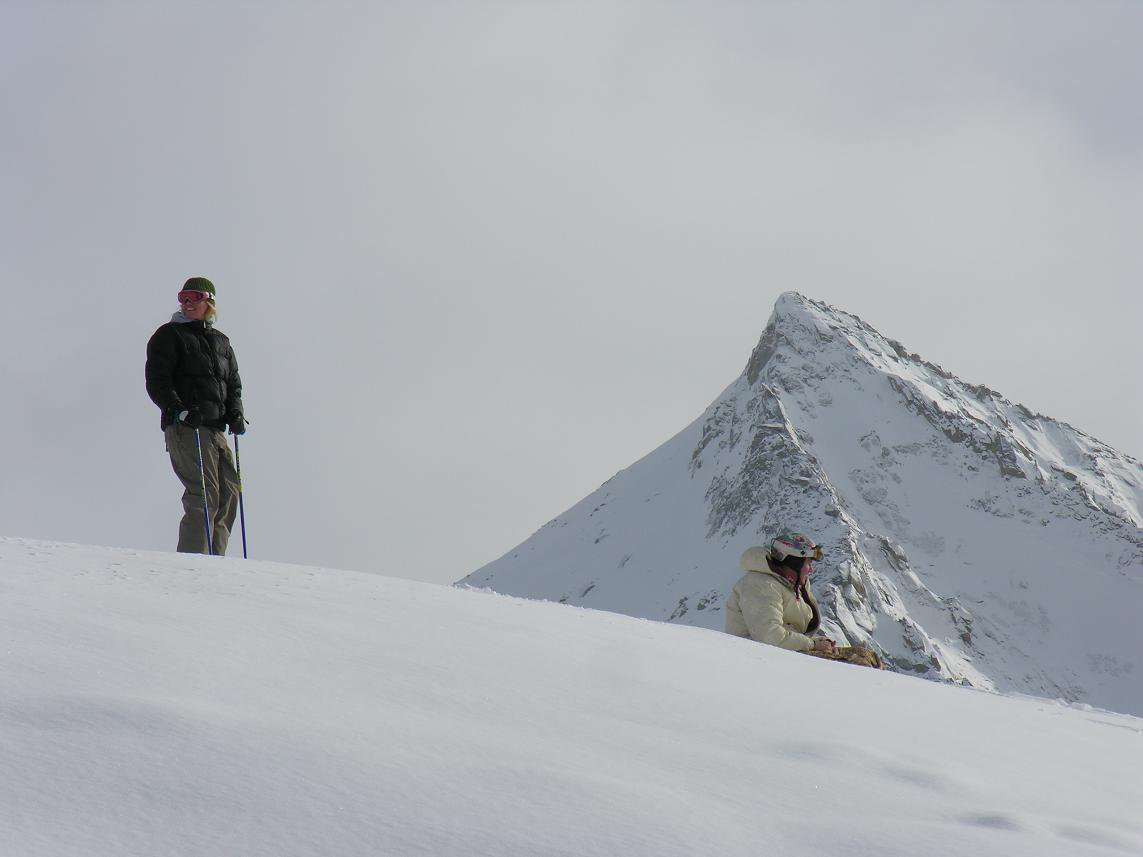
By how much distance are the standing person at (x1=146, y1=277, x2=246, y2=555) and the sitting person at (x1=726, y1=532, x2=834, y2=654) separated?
4381 mm

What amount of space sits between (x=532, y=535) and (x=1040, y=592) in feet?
264

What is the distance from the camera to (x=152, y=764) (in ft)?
9.52

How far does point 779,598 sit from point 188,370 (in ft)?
16.7

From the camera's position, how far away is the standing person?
346 inches

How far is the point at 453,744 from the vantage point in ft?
11.1

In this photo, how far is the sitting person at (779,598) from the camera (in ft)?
26.2

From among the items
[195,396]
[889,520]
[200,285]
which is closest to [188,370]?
[195,396]

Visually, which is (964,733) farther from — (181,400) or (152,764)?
(181,400)

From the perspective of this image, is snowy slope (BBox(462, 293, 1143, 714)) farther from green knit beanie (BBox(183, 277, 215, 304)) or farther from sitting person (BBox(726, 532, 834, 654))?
green knit beanie (BBox(183, 277, 215, 304))

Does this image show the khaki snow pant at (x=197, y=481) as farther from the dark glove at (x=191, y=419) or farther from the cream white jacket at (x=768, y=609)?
the cream white jacket at (x=768, y=609)

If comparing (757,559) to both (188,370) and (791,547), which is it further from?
(188,370)

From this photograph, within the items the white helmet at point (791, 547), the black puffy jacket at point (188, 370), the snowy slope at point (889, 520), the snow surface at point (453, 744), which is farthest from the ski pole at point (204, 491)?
the snowy slope at point (889, 520)

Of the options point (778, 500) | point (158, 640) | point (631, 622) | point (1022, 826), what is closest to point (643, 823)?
point (1022, 826)

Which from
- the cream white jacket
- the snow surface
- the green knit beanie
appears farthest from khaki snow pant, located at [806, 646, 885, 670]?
the green knit beanie
